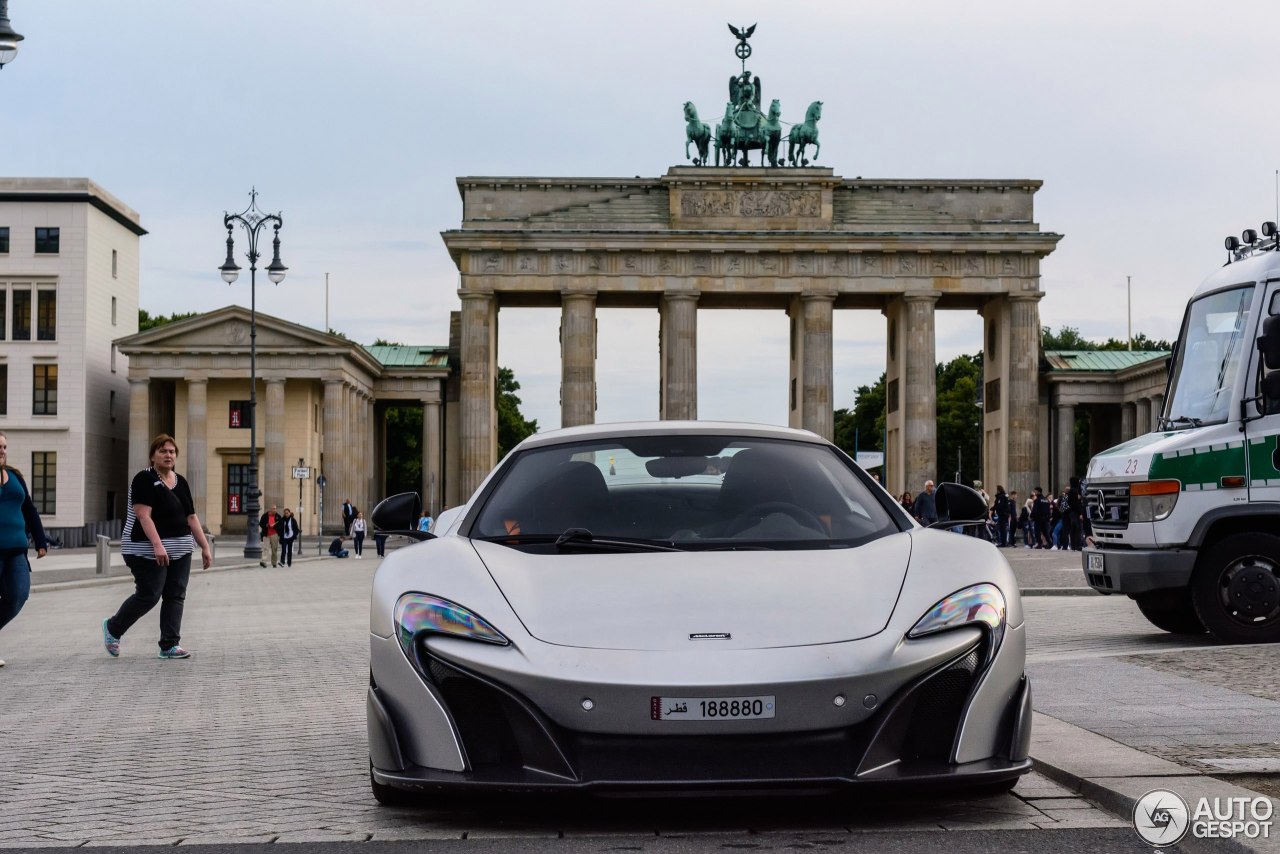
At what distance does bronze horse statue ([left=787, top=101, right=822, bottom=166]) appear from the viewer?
8000 centimetres

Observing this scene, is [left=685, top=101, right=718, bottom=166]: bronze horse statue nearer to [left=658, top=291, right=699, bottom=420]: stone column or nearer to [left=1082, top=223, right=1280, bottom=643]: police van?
[left=658, top=291, right=699, bottom=420]: stone column

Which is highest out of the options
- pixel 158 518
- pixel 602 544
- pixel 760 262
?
pixel 760 262

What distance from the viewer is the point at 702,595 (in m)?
5.99

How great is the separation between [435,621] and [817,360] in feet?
237

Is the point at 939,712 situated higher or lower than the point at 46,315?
lower

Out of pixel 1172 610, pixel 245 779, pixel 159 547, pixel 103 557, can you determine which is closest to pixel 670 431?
pixel 245 779

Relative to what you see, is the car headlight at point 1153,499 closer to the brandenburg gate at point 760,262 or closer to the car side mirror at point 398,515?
the car side mirror at point 398,515

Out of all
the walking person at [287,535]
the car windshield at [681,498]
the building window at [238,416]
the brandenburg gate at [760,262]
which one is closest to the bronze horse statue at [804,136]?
→ the brandenburg gate at [760,262]

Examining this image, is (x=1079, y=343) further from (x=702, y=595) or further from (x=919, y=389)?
(x=702, y=595)

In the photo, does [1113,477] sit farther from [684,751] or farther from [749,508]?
[684,751]

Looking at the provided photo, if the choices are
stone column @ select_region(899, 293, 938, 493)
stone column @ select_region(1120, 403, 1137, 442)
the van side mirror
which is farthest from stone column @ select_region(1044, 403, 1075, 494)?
the van side mirror

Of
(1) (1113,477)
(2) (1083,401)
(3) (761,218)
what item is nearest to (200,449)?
(3) (761,218)

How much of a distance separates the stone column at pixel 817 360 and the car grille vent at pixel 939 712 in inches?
2813

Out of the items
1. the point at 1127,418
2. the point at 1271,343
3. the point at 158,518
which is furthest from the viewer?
the point at 1127,418
